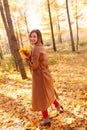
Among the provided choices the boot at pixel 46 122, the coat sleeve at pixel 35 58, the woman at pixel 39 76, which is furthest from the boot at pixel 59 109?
the coat sleeve at pixel 35 58

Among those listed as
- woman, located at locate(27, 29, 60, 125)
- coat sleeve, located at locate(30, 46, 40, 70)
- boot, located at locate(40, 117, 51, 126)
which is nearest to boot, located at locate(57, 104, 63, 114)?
boot, located at locate(40, 117, 51, 126)

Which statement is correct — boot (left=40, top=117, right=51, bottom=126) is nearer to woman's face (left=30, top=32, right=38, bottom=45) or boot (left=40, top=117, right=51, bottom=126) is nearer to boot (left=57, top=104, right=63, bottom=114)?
boot (left=57, top=104, right=63, bottom=114)

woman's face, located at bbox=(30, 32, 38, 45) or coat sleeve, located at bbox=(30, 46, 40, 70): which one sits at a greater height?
woman's face, located at bbox=(30, 32, 38, 45)

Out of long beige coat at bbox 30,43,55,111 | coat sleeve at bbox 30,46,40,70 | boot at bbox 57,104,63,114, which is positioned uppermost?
coat sleeve at bbox 30,46,40,70

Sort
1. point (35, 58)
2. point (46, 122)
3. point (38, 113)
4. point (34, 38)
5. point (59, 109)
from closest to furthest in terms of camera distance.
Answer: point (35, 58) → point (34, 38) → point (46, 122) → point (59, 109) → point (38, 113)

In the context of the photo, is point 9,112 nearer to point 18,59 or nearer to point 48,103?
point 48,103

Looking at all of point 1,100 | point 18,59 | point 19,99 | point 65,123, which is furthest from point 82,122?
point 18,59

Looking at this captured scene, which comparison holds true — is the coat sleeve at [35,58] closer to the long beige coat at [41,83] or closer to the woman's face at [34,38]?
the long beige coat at [41,83]

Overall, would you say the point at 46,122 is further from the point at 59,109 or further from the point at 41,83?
the point at 41,83

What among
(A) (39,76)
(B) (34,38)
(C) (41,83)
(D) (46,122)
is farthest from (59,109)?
(B) (34,38)

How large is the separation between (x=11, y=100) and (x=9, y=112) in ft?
3.16

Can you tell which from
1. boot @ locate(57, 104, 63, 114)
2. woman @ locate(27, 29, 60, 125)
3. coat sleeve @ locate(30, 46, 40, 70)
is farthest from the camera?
boot @ locate(57, 104, 63, 114)

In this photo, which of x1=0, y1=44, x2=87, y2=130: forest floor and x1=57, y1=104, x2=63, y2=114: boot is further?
x1=57, y1=104, x2=63, y2=114: boot

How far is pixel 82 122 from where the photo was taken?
433 centimetres
